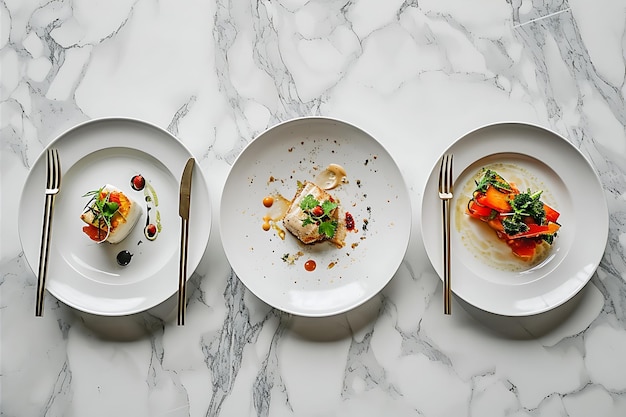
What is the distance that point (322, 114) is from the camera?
296 cm

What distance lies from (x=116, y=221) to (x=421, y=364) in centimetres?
158

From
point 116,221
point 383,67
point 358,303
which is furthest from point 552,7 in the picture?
point 116,221

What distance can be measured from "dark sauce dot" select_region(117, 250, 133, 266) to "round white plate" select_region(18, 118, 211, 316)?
2cm

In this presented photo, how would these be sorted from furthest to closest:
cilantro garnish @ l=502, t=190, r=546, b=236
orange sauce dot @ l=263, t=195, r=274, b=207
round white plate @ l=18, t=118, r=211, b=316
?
orange sauce dot @ l=263, t=195, r=274, b=207 < round white plate @ l=18, t=118, r=211, b=316 < cilantro garnish @ l=502, t=190, r=546, b=236

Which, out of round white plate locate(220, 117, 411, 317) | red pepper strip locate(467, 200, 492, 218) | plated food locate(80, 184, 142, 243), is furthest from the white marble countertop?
plated food locate(80, 184, 142, 243)

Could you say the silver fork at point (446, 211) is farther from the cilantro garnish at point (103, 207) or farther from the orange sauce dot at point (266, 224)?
the cilantro garnish at point (103, 207)

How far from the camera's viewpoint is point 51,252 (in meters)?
2.79

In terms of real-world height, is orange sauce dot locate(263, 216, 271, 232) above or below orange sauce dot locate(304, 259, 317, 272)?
above

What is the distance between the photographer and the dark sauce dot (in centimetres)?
282

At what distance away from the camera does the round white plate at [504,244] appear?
2721mm

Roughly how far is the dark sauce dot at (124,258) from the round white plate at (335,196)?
1.58 ft

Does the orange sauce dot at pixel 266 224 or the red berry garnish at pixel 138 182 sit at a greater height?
the red berry garnish at pixel 138 182

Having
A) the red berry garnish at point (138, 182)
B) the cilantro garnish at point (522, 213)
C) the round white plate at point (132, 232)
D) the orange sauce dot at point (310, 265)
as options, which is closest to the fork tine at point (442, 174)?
the cilantro garnish at point (522, 213)

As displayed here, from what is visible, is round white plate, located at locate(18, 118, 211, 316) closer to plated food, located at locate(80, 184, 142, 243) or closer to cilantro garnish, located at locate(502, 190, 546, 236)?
plated food, located at locate(80, 184, 142, 243)
